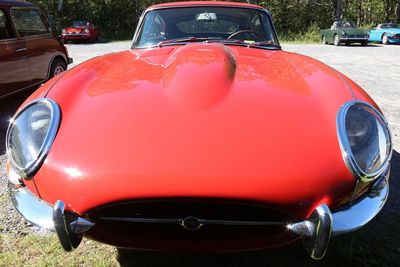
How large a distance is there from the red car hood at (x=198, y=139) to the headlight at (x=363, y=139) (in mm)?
45

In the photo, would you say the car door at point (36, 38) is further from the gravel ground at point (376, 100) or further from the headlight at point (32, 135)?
the headlight at point (32, 135)

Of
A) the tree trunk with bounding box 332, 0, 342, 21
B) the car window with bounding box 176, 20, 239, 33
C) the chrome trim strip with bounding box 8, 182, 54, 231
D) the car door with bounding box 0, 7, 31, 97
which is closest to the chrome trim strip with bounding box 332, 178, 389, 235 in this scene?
the chrome trim strip with bounding box 8, 182, 54, 231

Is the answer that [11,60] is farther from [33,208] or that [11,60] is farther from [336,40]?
[336,40]

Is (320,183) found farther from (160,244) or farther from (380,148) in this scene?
(160,244)

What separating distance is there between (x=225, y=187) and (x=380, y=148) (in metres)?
0.77

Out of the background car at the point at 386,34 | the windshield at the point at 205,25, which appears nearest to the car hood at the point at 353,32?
the background car at the point at 386,34

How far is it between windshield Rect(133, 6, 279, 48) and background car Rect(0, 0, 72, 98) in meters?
2.48

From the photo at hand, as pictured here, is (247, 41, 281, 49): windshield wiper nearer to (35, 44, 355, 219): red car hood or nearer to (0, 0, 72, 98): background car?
(35, 44, 355, 219): red car hood

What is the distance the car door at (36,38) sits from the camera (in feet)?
18.6

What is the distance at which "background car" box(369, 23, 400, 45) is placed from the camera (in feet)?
63.0

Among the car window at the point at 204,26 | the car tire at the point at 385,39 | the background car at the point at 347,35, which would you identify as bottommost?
the car tire at the point at 385,39

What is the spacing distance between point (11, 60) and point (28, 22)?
96 cm

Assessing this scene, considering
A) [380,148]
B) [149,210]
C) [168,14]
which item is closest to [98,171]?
[149,210]

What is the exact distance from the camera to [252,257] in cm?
233
